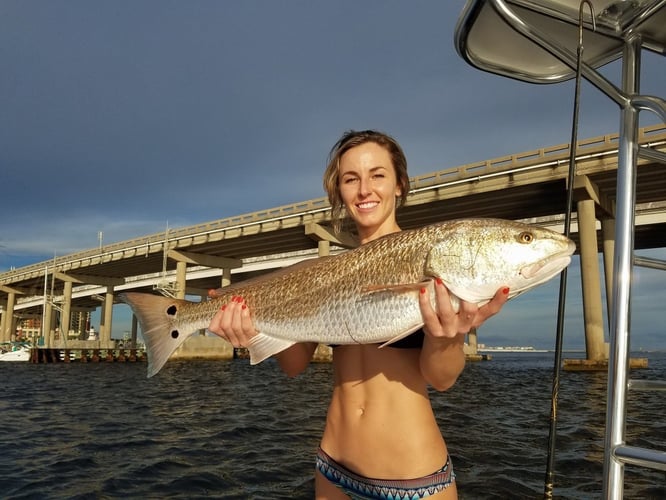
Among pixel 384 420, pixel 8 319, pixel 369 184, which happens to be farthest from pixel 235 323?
pixel 8 319

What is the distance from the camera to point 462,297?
2.39 m

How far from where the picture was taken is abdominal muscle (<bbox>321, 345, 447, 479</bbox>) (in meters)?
2.63

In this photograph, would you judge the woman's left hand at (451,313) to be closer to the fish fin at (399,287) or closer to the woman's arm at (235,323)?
the fish fin at (399,287)

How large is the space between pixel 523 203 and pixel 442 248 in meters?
35.8

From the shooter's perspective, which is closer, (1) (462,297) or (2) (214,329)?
(1) (462,297)

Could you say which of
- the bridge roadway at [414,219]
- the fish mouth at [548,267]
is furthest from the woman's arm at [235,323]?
the bridge roadway at [414,219]

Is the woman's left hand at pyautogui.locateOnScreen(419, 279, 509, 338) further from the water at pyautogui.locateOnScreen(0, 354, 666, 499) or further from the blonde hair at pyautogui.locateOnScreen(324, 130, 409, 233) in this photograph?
the water at pyautogui.locateOnScreen(0, 354, 666, 499)

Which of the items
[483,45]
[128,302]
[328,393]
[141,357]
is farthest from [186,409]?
[141,357]

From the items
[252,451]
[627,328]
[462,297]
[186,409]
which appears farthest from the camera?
[186,409]

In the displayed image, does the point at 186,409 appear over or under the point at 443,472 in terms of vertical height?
under

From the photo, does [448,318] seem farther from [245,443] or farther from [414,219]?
[414,219]

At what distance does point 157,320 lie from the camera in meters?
3.53

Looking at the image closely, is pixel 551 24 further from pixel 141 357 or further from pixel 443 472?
pixel 141 357

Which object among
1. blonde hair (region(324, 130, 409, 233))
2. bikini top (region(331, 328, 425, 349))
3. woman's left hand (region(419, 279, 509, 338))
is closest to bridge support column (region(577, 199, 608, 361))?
blonde hair (region(324, 130, 409, 233))
